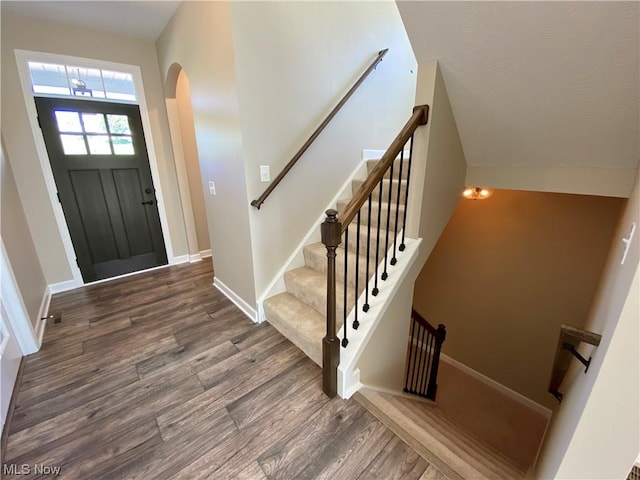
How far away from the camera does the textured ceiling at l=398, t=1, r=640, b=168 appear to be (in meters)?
1.01

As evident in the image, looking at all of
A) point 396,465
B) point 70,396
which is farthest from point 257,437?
point 70,396

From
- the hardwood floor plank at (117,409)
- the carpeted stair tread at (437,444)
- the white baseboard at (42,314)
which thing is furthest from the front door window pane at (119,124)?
the carpeted stair tread at (437,444)

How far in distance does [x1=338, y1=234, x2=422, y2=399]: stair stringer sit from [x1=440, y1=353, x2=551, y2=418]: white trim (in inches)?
99.3

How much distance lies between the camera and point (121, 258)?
10.6 feet

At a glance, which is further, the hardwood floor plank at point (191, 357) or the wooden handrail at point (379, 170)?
the hardwood floor plank at point (191, 357)

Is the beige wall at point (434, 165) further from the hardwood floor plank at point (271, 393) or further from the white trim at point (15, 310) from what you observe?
the white trim at point (15, 310)

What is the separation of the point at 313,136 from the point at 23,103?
2749 mm

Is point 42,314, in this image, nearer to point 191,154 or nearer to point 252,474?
point 191,154

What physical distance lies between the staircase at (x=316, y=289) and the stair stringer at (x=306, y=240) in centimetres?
4

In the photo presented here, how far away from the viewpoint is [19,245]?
2.26 m

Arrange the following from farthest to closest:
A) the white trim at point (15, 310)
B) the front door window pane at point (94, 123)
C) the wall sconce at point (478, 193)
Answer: the wall sconce at point (478, 193) < the front door window pane at point (94, 123) < the white trim at point (15, 310)

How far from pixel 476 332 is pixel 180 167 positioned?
14.3ft

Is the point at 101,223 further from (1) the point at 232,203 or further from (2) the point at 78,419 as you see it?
(2) the point at 78,419

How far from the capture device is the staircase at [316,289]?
1.91 meters
